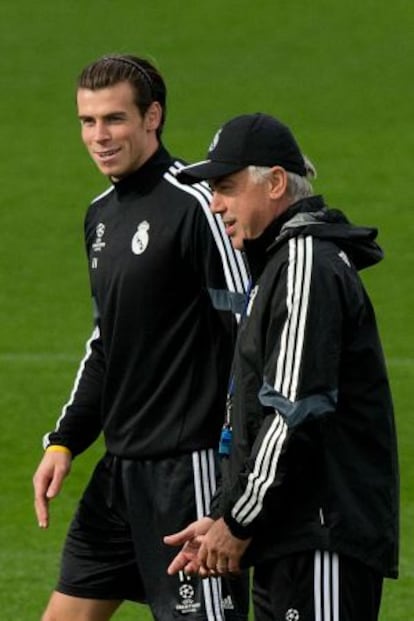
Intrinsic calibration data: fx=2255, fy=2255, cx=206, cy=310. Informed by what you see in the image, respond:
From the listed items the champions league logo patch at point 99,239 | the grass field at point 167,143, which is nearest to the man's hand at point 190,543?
the champions league logo patch at point 99,239

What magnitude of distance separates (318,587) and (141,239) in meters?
1.54

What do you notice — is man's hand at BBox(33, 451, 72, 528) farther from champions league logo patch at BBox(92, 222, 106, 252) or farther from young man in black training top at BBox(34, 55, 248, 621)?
champions league logo patch at BBox(92, 222, 106, 252)

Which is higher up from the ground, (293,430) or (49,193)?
(293,430)

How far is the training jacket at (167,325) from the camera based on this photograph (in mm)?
6965

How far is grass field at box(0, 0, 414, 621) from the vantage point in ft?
37.2

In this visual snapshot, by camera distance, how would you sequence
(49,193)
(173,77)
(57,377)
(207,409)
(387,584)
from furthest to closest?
(173,77), (49,193), (57,377), (387,584), (207,409)

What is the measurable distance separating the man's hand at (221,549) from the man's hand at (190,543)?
0.10 meters

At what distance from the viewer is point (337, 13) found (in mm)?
22641

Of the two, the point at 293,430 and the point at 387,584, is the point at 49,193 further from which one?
the point at 293,430

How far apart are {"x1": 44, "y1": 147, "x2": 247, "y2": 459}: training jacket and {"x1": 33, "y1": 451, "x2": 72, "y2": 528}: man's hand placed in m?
0.24

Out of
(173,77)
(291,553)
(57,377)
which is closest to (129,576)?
(291,553)

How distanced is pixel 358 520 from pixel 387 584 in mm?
3678

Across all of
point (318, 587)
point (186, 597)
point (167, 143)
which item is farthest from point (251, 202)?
point (167, 143)

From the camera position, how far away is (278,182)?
6.05 metres
